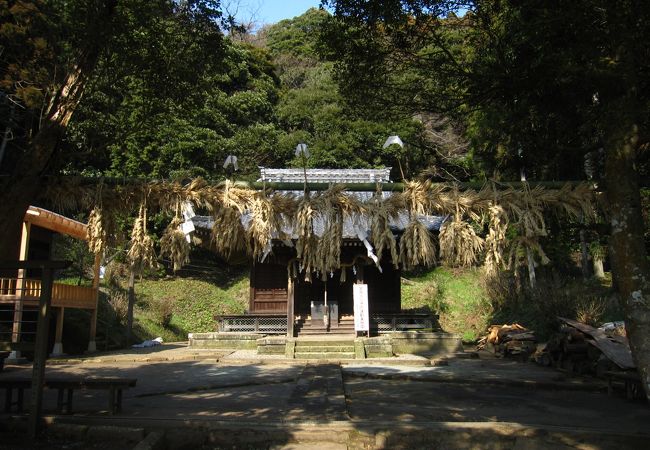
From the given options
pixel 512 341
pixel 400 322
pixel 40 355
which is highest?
pixel 40 355

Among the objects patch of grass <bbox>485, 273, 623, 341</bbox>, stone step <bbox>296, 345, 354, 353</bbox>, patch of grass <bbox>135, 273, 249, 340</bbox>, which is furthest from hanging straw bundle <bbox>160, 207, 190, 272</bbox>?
patch of grass <bbox>135, 273, 249, 340</bbox>

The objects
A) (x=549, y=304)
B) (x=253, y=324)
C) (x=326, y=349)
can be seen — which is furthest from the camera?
(x=253, y=324)

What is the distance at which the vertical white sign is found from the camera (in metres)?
15.9

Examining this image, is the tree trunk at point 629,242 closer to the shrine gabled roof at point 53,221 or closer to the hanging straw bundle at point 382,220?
the hanging straw bundle at point 382,220

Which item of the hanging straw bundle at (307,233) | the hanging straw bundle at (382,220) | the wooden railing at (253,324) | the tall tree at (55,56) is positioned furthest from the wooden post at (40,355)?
the wooden railing at (253,324)

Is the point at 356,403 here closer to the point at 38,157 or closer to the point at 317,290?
the point at 38,157

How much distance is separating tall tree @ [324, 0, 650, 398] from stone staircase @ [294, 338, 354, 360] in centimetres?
935

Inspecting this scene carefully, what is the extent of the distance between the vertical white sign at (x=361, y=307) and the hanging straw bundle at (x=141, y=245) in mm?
11680

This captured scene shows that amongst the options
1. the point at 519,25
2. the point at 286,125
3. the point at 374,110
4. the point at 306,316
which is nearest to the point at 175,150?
the point at 286,125

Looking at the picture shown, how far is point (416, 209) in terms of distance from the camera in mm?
4719

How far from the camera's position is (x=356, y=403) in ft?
25.6

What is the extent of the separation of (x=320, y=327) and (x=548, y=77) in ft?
45.8

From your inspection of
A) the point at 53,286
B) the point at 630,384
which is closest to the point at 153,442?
the point at 630,384

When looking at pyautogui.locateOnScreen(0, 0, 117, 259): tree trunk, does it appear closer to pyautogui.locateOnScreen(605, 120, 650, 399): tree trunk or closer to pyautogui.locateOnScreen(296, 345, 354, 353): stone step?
pyautogui.locateOnScreen(605, 120, 650, 399): tree trunk
